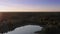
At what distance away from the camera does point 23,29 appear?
1120mm

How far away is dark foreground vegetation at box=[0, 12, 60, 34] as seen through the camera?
43.8 inches

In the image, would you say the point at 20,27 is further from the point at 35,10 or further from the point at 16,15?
the point at 35,10

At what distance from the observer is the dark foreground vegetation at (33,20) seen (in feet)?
3.65

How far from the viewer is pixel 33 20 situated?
1123 mm

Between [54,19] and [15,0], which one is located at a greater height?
[15,0]

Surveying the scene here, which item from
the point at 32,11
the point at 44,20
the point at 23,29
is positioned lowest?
the point at 23,29

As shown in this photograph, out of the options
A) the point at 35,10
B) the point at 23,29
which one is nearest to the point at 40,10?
the point at 35,10

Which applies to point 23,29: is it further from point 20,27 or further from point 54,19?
point 54,19

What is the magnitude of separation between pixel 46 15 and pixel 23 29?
307mm

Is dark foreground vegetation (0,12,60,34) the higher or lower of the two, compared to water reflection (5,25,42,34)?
higher

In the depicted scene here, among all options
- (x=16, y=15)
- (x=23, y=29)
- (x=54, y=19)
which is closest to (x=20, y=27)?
(x=23, y=29)

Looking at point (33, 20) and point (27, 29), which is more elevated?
point (33, 20)

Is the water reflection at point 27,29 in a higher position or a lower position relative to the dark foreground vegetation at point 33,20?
lower

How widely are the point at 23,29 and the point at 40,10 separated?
0.29 m
